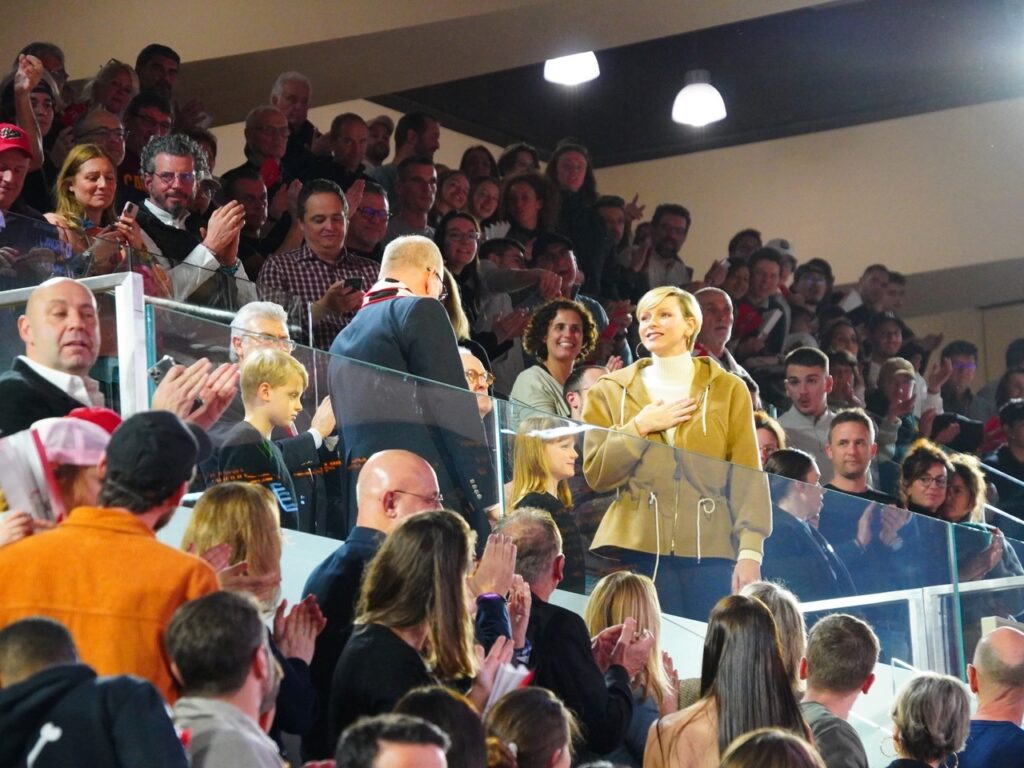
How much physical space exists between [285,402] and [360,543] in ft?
1.39

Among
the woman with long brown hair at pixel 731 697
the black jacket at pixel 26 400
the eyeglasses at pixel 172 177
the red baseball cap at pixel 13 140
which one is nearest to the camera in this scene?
the black jacket at pixel 26 400

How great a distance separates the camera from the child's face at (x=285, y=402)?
4.43 meters

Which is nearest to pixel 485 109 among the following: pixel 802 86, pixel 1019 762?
pixel 802 86

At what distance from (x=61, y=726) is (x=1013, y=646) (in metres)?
3.25

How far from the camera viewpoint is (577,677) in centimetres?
434

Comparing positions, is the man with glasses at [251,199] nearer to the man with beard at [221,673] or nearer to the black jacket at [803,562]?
the black jacket at [803,562]

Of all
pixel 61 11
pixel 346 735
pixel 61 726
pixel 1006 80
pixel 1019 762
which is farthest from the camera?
pixel 1006 80

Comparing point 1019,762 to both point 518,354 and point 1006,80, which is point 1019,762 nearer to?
point 518,354

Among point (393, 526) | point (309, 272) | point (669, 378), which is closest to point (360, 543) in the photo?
point (393, 526)

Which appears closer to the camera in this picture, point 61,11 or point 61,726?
point 61,726

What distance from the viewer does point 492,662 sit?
403 cm

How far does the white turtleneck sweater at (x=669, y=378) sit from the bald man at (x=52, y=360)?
6.97 feet

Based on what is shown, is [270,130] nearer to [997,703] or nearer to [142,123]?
[142,123]

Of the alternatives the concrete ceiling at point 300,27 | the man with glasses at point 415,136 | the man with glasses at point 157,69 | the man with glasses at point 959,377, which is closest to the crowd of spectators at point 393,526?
the man with glasses at point 157,69
